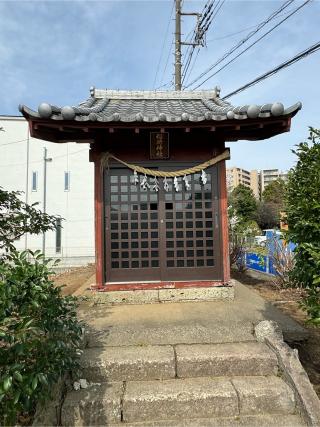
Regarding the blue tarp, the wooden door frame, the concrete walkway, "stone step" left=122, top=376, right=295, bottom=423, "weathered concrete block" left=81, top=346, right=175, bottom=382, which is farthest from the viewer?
the blue tarp

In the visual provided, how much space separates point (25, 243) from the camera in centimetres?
1872

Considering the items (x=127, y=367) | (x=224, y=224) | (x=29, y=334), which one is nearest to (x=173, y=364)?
(x=127, y=367)

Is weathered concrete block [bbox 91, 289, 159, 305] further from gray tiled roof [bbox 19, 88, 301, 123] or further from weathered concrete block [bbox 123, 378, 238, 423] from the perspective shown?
gray tiled roof [bbox 19, 88, 301, 123]

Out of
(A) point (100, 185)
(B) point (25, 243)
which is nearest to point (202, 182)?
(A) point (100, 185)

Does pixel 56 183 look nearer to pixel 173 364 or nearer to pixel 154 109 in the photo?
pixel 154 109

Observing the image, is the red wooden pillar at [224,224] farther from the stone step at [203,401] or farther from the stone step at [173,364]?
the stone step at [203,401]

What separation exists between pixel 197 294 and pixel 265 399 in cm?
265

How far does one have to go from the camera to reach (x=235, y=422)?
3010mm

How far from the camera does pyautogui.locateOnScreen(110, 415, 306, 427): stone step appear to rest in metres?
2.97

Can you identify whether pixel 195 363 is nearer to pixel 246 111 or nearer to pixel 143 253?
pixel 143 253

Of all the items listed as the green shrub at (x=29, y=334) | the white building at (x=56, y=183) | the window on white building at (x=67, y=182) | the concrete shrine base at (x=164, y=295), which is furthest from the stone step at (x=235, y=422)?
the window on white building at (x=67, y=182)

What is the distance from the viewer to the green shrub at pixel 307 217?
3.12 m

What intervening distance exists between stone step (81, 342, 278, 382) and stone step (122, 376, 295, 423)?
0.20 m

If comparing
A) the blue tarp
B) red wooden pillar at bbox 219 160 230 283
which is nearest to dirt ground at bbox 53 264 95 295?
red wooden pillar at bbox 219 160 230 283
